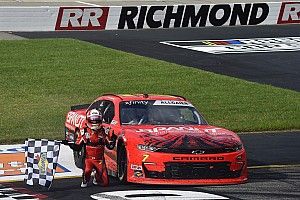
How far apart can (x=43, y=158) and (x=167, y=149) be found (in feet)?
6.15

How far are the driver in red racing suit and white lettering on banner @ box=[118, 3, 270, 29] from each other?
23.4 m

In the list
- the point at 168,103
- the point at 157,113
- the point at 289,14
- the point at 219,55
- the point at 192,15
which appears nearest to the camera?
the point at 157,113

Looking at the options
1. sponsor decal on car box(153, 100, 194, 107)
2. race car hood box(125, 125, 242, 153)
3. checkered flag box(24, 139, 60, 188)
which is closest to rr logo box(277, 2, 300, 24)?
sponsor decal on car box(153, 100, 194, 107)

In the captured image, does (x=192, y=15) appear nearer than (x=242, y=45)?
No

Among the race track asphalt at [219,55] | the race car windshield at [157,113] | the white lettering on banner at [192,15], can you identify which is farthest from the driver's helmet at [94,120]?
the white lettering on banner at [192,15]

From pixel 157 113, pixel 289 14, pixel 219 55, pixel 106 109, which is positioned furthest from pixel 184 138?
pixel 289 14

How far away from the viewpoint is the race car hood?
50.7 feet

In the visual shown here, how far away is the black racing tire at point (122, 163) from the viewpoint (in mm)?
15625

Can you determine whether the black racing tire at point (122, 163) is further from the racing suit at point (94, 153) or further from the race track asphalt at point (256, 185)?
the racing suit at point (94, 153)

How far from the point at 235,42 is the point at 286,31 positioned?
Answer: 13.5 feet

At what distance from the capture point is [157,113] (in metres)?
16.8

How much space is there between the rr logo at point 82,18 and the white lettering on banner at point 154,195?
914 inches

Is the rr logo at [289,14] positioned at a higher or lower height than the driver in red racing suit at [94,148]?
lower

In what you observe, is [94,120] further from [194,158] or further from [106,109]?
[106,109]
